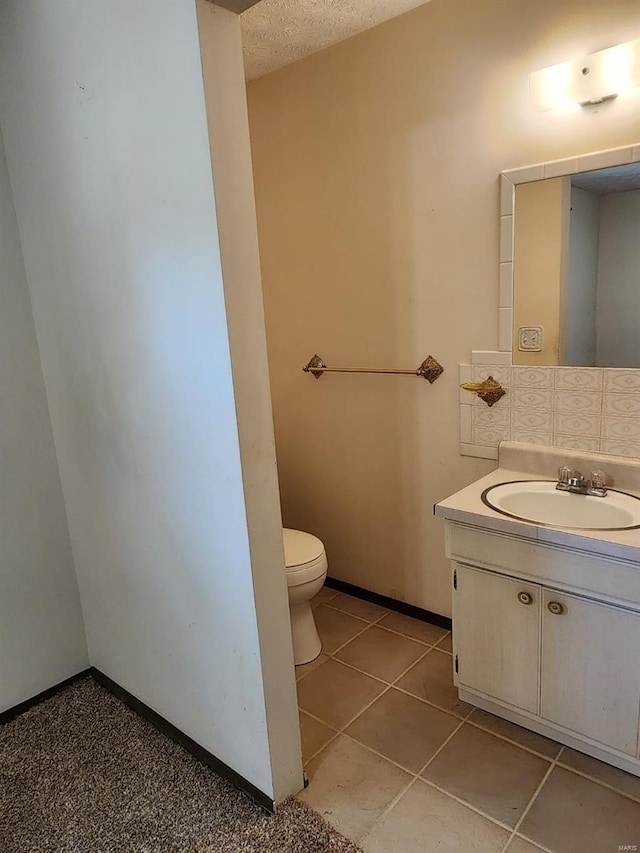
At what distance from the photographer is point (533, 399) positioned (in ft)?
6.49

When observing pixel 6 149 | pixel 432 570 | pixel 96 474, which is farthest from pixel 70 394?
pixel 432 570

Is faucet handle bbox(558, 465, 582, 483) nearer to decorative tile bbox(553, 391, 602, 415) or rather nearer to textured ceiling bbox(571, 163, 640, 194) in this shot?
decorative tile bbox(553, 391, 602, 415)

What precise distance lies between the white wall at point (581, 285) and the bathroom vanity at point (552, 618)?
35 cm

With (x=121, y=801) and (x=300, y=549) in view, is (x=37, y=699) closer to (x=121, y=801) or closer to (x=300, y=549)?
(x=121, y=801)

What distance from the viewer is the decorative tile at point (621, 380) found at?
1757mm

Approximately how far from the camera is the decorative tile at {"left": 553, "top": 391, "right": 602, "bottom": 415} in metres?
1.84

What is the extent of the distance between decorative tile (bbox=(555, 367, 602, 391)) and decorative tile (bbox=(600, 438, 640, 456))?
0.18 meters

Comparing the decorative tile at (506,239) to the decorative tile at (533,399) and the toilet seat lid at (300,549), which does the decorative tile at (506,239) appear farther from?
the toilet seat lid at (300,549)

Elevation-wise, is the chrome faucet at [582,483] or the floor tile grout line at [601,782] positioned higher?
the chrome faucet at [582,483]

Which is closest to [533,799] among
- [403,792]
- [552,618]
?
[403,792]

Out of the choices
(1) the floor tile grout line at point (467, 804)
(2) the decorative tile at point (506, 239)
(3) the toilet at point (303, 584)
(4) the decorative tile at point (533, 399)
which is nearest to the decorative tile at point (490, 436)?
(4) the decorative tile at point (533, 399)

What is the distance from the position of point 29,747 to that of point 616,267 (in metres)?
2.48

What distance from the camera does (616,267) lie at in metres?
1.77

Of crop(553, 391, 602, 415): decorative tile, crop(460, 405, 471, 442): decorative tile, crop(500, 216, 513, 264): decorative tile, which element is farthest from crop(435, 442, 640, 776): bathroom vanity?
crop(500, 216, 513, 264): decorative tile
